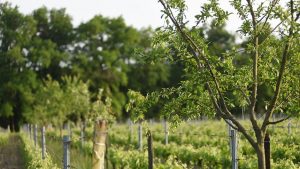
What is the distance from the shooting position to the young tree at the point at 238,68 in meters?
4.76

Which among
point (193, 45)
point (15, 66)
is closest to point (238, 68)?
point (193, 45)

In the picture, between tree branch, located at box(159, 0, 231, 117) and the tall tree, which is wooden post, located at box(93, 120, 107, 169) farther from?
the tall tree

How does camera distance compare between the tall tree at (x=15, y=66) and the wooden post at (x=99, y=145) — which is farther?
the tall tree at (x=15, y=66)

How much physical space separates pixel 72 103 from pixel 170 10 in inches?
1006

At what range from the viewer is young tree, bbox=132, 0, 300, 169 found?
15.6 feet

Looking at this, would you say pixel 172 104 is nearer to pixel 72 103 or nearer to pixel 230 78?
pixel 230 78

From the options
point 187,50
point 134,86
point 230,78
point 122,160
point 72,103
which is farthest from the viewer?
point 134,86

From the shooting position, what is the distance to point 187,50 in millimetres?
5379

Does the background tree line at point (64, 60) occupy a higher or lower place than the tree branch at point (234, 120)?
higher

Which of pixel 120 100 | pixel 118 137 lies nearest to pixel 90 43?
pixel 120 100

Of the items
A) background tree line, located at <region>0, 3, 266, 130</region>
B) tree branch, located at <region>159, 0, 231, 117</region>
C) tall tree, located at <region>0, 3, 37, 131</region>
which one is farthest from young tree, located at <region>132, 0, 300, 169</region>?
tall tree, located at <region>0, 3, 37, 131</region>

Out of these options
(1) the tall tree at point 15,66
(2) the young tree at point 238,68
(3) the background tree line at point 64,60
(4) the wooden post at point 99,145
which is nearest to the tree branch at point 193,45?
(2) the young tree at point 238,68

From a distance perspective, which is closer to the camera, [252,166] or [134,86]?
[252,166]

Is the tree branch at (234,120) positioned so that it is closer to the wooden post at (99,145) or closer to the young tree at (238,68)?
the young tree at (238,68)
